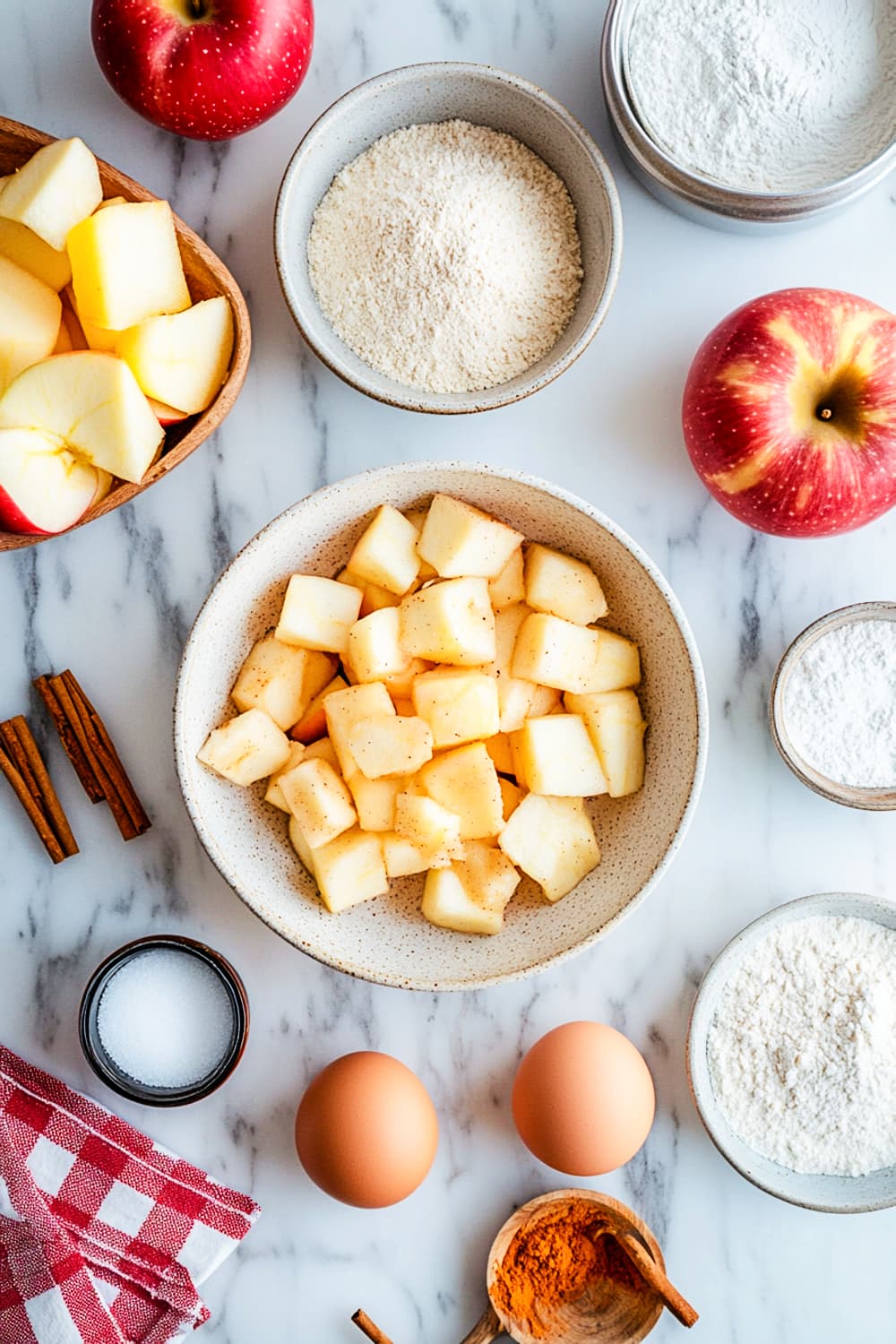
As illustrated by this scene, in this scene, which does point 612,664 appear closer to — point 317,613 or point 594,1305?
point 317,613

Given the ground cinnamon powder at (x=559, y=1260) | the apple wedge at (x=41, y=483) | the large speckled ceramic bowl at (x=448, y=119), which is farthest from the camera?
the ground cinnamon powder at (x=559, y=1260)

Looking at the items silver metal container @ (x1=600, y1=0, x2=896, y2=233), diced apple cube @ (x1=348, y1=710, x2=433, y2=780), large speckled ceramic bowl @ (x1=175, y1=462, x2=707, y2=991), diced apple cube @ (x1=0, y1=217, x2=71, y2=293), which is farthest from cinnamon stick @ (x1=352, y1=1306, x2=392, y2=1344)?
silver metal container @ (x1=600, y1=0, x2=896, y2=233)

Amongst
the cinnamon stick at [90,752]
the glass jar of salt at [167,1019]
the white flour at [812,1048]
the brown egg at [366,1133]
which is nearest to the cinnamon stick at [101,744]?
the cinnamon stick at [90,752]

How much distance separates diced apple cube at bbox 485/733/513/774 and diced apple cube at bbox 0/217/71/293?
0.66m

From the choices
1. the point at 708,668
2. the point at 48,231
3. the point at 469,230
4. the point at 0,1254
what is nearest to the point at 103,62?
the point at 48,231

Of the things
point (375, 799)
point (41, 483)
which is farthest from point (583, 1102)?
point (41, 483)

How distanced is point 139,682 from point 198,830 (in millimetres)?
269

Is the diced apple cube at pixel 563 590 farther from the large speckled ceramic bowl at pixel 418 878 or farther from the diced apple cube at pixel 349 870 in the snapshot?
the diced apple cube at pixel 349 870

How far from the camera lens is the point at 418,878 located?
1222mm

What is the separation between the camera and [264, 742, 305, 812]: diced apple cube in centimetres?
117

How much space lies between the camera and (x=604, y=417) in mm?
1283

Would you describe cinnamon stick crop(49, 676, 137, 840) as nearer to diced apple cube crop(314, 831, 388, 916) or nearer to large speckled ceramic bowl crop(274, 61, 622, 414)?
diced apple cube crop(314, 831, 388, 916)

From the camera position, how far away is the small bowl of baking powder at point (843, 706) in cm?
122

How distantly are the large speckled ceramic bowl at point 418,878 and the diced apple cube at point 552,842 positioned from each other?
19 millimetres
